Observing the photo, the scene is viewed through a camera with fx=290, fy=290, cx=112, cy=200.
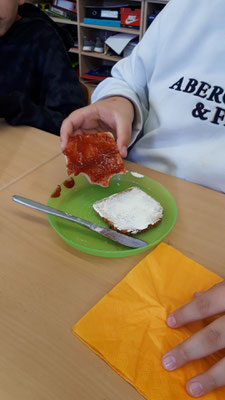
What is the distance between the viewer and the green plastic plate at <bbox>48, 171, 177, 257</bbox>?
585 mm

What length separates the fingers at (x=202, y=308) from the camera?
0.44 meters

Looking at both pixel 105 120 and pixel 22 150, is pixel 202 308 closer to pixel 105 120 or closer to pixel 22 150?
pixel 105 120

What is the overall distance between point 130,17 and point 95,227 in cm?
255

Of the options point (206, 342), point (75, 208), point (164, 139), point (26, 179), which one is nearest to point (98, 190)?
point (75, 208)

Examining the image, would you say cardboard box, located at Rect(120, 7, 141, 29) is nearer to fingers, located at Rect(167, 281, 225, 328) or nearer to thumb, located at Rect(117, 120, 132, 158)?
thumb, located at Rect(117, 120, 132, 158)

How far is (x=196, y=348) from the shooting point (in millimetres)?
410

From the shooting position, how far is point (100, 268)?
562mm

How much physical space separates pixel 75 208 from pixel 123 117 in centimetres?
30

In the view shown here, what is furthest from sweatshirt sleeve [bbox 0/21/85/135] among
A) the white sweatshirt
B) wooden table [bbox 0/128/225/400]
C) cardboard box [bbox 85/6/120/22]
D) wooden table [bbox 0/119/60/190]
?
cardboard box [bbox 85/6/120/22]

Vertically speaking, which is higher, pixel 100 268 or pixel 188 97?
pixel 188 97

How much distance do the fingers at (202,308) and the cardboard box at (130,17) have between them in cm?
267

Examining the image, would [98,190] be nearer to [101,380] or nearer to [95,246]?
[95,246]

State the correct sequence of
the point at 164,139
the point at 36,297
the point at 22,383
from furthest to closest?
1. the point at 164,139
2. the point at 36,297
3. the point at 22,383

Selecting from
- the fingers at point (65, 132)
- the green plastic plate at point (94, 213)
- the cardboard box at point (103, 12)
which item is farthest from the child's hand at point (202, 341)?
the cardboard box at point (103, 12)
